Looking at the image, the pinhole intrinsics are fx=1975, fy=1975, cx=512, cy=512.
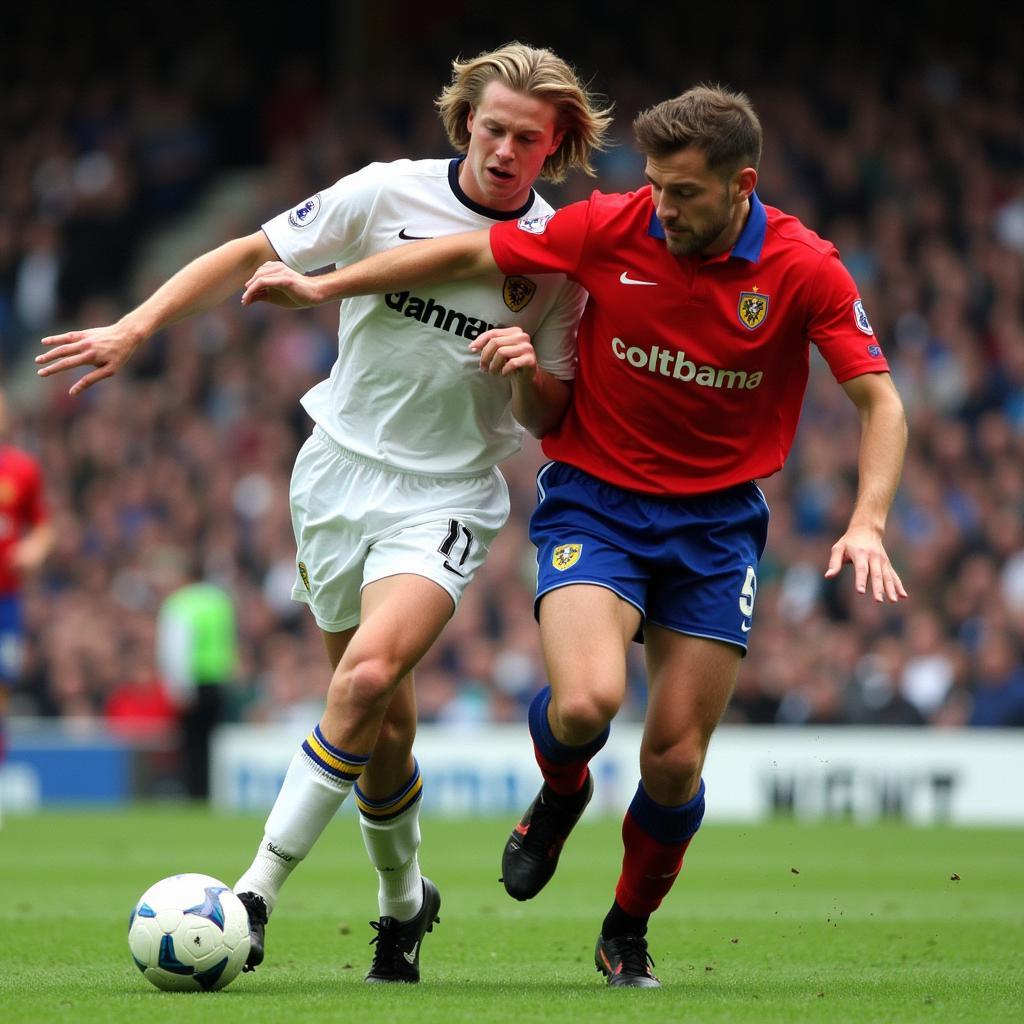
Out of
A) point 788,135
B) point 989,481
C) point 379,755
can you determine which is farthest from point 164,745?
point 379,755

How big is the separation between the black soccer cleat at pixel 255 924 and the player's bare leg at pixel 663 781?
1118mm

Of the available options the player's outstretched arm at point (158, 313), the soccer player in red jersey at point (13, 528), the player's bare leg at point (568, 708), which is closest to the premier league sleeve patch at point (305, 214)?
the player's outstretched arm at point (158, 313)

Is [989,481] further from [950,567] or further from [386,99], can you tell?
[386,99]

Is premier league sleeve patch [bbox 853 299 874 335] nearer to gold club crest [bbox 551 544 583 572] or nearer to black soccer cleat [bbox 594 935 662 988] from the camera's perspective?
gold club crest [bbox 551 544 583 572]

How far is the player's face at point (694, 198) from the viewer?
5.65 metres

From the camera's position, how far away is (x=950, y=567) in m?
16.6

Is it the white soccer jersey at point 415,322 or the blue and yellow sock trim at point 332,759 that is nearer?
the blue and yellow sock trim at point 332,759

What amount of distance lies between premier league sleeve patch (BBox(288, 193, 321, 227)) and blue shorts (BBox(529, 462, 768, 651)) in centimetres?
116

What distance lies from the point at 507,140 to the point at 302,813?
207cm

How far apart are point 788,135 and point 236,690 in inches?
318

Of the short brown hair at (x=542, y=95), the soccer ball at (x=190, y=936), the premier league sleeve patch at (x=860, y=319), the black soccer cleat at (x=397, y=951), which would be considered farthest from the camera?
the black soccer cleat at (x=397, y=951)

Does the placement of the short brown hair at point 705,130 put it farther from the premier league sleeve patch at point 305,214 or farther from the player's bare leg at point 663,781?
the player's bare leg at point 663,781

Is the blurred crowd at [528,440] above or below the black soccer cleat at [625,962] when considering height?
below

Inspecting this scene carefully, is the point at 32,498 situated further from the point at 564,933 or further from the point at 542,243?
the point at 542,243
